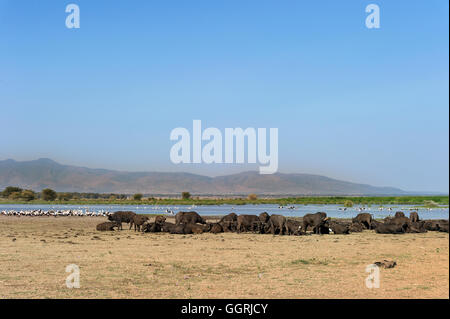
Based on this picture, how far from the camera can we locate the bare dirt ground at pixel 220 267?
12.8 meters

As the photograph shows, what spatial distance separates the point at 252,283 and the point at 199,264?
4186mm

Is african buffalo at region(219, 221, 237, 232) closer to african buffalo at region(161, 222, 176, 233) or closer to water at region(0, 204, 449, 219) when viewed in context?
african buffalo at region(161, 222, 176, 233)

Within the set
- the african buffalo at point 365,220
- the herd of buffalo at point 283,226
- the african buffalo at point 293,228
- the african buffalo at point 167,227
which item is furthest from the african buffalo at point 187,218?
the african buffalo at point 365,220

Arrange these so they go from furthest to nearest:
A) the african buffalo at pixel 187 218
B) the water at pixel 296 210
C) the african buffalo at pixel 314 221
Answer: the water at pixel 296 210 < the african buffalo at pixel 187 218 < the african buffalo at pixel 314 221

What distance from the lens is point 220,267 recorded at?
17.3m

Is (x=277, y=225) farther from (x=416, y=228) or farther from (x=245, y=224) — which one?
(x=416, y=228)

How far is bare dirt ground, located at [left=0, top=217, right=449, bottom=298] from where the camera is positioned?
1281cm

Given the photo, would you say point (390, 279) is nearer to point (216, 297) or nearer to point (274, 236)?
point (216, 297)

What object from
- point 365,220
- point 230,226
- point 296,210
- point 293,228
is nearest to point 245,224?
point 230,226

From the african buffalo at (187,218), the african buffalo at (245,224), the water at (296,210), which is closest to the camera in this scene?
the african buffalo at (245,224)

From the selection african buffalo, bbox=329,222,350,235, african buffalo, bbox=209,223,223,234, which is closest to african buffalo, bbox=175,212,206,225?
african buffalo, bbox=209,223,223,234

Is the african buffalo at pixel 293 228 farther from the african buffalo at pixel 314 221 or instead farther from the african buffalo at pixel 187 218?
the african buffalo at pixel 187 218
